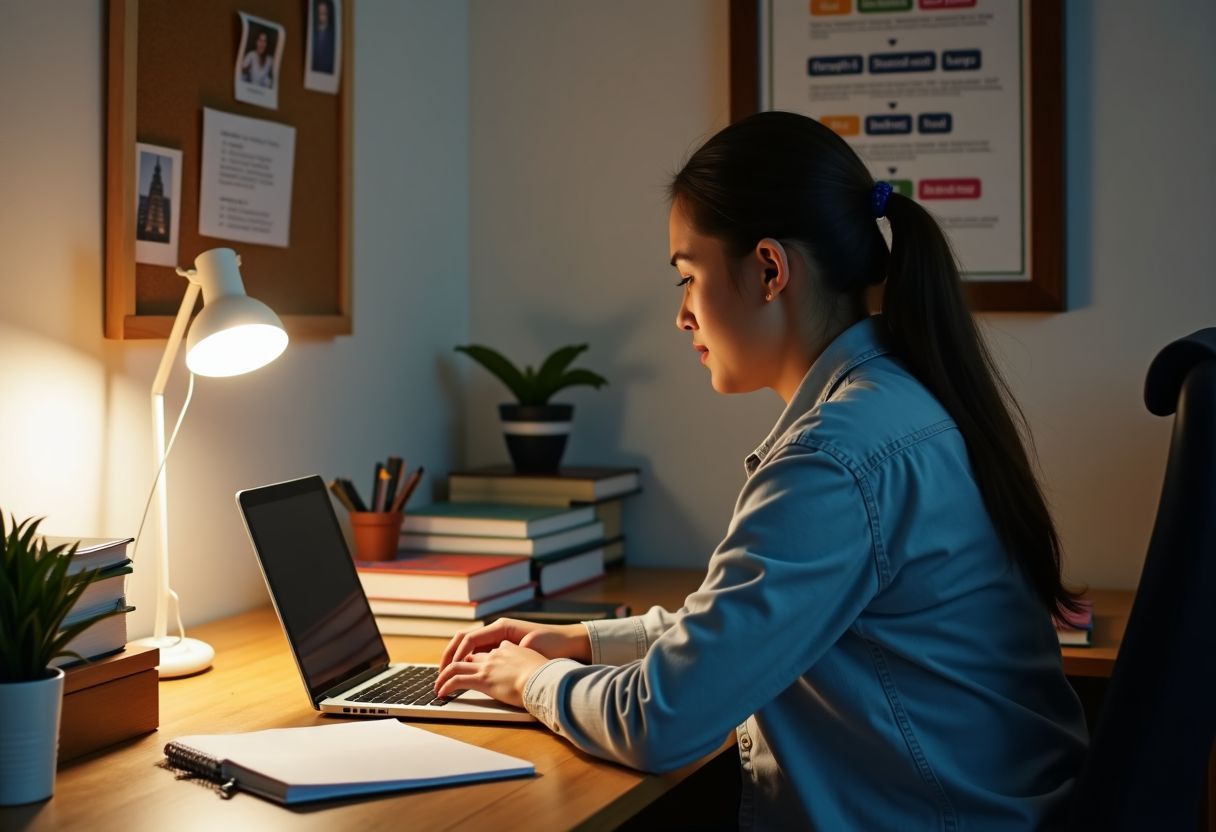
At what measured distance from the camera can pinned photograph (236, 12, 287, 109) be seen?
1.77 metres

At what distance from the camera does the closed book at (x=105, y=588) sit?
1260mm

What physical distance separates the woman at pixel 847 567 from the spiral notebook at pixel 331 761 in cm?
10

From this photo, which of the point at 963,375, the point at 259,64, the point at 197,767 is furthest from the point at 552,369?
the point at 197,767

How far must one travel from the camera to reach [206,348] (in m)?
1.45

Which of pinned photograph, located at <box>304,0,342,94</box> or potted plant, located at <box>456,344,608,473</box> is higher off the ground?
pinned photograph, located at <box>304,0,342,94</box>

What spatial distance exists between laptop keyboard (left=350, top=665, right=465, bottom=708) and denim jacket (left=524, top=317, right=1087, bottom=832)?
0.60 ft

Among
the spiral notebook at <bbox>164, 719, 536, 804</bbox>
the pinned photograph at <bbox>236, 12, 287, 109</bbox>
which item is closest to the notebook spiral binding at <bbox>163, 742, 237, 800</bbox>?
the spiral notebook at <bbox>164, 719, 536, 804</bbox>

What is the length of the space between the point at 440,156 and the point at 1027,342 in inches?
41.6

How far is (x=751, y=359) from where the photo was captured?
1.37m

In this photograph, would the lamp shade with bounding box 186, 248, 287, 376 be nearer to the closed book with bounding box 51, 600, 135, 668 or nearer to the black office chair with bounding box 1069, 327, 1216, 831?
the closed book with bounding box 51, 600, 135, 668

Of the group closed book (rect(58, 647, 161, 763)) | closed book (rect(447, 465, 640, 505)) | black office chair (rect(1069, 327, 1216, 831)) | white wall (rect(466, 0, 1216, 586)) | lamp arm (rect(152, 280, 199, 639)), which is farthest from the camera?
closed book (rect(447, 465, 640, 505))

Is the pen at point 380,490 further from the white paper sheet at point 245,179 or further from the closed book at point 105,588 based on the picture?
the closed book at point 105,588

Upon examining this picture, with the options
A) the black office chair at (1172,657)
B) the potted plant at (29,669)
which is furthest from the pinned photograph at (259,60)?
the black office chair at (1172,657)

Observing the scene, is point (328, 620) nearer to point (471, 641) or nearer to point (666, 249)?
point (471, 641)
